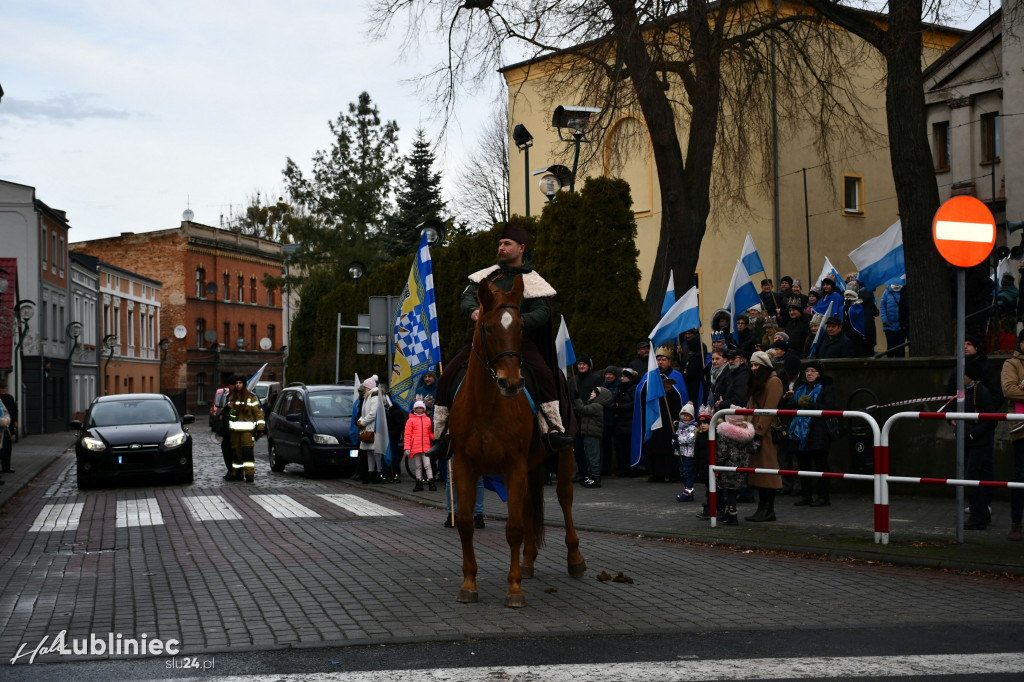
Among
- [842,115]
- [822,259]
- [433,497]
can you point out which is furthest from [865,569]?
[822,259]

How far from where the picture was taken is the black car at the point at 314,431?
70.7 feet

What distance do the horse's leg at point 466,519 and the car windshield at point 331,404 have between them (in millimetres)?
14247

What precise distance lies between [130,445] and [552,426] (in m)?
13.0

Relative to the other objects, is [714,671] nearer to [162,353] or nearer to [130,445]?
[130,445]

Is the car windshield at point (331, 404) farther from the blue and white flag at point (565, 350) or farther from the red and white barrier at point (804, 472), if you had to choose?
the red and white barrier at point (804, 472)

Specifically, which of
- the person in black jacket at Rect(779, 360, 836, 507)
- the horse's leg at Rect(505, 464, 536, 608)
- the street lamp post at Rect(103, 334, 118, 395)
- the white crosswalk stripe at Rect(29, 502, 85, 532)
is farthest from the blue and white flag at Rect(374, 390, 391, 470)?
the street lamp post at Rect(103, 334, 118, 395)

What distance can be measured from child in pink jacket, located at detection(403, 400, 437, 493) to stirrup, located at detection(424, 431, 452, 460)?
9.06 meters

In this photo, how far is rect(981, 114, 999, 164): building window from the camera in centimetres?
3794

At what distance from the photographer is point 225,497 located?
700 inches

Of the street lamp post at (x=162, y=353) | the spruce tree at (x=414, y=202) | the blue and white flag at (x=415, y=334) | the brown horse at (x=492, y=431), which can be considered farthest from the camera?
the street lamp post at (x=162, y=353)

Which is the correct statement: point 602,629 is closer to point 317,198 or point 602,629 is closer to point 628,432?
point 628,432

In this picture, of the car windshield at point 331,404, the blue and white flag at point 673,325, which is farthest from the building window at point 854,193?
the blue and white flag at point 673,325

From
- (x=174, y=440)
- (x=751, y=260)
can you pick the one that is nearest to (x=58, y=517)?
(x=174, y=440)

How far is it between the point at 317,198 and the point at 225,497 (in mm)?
51242
